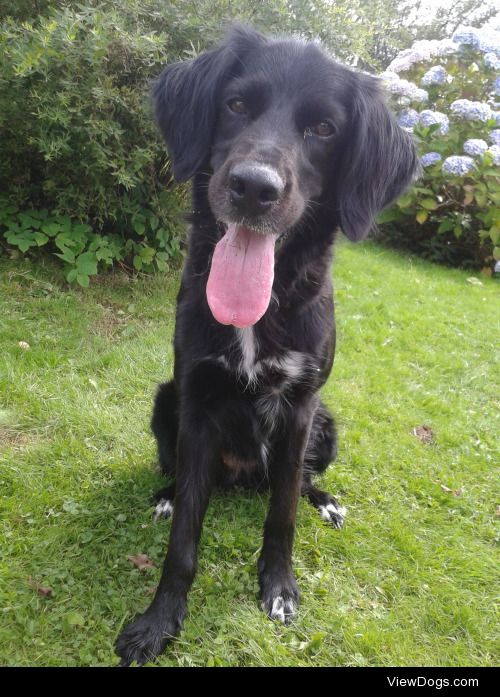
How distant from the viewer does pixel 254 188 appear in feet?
5.23

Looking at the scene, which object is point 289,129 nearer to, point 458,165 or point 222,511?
point 222,511

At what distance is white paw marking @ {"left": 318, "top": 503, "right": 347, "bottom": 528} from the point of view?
2.49 metres

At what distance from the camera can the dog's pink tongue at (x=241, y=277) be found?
1741 millimetres

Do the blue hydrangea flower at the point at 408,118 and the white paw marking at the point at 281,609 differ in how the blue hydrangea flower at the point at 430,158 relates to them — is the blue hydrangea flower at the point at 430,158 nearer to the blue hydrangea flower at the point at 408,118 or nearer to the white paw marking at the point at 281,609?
the blue hydrangea flower at the point at 408,118

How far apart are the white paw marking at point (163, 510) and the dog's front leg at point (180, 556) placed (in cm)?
39

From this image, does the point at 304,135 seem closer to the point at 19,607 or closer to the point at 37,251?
the point at 19,607

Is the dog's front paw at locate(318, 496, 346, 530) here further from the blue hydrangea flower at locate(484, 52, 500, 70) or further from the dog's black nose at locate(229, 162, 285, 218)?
the blue hydrangea flower at locate(484, 52, 500, 70)

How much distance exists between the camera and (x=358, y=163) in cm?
199

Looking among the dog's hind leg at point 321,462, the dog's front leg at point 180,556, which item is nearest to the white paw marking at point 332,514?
the dog's hind leg at point 321,462

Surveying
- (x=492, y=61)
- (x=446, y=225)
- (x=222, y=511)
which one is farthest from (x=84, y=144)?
(x=492, y=61)

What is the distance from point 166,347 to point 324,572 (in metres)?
2.10

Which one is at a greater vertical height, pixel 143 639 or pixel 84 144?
pixel 84 144

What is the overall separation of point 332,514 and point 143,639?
1063 millimetres

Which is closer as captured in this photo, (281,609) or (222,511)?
(281,609)
